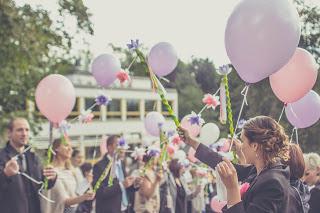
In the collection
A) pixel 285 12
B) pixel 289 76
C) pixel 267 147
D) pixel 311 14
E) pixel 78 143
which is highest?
pixel 311 14

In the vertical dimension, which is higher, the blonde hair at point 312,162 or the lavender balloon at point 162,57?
the lavender balloon at point 162,57

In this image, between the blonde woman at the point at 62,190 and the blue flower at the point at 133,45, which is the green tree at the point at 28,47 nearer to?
the blonde woman at the point at 62,190

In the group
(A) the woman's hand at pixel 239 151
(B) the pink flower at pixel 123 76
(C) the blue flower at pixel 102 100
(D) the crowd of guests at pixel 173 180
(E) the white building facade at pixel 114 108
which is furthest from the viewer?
(E) the white building facade at pixel 114 108

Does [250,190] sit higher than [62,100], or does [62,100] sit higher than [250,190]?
[62,100]

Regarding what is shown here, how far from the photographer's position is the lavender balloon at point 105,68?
6344 mm

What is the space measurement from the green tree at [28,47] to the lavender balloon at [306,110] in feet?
26.3

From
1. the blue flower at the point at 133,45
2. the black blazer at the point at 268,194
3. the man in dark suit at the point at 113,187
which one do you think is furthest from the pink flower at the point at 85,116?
the black blazer at the point at 268,194

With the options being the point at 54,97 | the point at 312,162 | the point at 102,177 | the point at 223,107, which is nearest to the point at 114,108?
the point at 102,177

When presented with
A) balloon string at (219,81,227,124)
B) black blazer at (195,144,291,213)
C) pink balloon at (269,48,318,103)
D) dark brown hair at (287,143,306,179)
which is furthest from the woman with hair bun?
pink balloon at (269,48,318,103)

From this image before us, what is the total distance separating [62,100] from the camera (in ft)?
18.7

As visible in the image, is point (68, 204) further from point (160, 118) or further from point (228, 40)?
point (228, 40)

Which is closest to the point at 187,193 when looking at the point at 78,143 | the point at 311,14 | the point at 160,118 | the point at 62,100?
the point at 160,118

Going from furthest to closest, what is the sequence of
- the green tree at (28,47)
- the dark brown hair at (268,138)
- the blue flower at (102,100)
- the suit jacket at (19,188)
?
the green tree at (28,47) < the blue flower at (102,100) < the suit jacket at (19,188) < the dark brown hair at (268,138)

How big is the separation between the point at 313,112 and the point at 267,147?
99.0 inches
